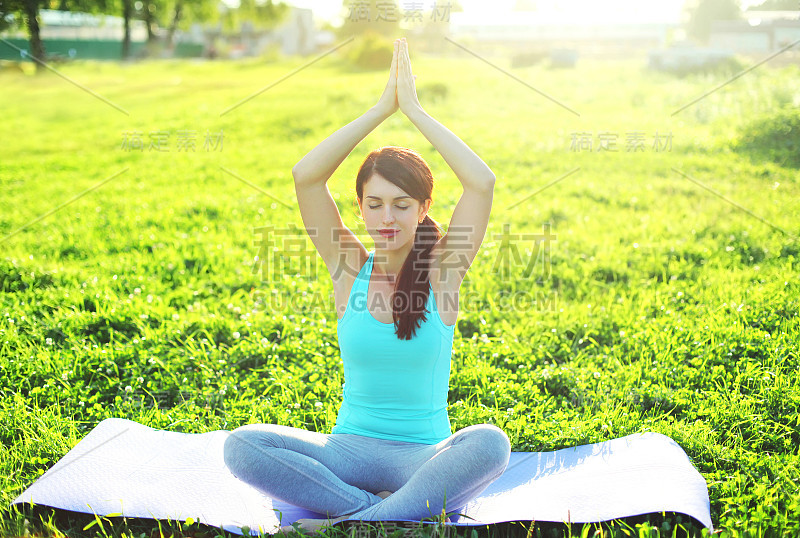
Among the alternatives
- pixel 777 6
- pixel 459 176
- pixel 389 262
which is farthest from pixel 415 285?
pixel 777 6

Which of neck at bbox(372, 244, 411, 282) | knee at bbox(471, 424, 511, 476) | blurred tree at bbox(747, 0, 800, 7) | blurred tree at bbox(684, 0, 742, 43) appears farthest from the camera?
blurred tree at bbox(684, 0, 742, 43)

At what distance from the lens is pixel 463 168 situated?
108 inches

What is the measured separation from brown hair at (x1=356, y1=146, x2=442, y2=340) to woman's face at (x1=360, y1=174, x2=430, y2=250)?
0.09ft

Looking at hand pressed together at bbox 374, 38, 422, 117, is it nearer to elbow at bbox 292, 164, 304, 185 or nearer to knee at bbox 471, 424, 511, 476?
elbow at bbox 292, 164, 304, 185

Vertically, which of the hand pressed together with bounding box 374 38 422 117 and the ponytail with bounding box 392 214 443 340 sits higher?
the hand pressed together with bounding box 374 38 422 117

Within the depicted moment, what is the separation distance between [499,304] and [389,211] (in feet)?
8.75

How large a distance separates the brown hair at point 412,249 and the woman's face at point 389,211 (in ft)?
0.09

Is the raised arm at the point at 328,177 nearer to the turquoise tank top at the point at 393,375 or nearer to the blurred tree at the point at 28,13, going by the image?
the turquoise tank top at the point at 393,375

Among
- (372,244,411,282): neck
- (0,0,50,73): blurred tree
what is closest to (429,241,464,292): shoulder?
(372,244,411,282): neck

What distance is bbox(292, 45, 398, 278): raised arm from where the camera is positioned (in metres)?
2.81

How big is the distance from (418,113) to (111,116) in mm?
14627

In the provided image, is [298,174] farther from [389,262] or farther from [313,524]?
[313,524]

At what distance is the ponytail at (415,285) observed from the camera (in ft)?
9.09

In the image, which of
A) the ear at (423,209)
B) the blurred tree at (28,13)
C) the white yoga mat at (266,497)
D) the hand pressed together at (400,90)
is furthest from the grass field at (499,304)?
the blurred tree at (28,13)
